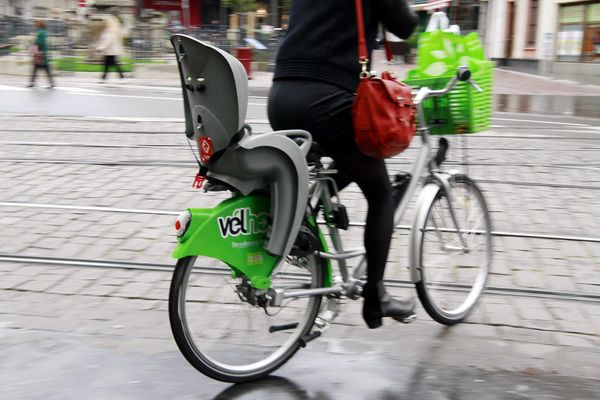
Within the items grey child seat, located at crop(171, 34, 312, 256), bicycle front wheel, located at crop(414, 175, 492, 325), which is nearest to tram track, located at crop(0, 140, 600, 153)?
bicycle front wheel, located at crop(414, 175, 492, 325)

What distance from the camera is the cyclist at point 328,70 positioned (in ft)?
9.80

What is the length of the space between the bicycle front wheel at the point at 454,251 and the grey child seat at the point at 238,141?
0.91 m

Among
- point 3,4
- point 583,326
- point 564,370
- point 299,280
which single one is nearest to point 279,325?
point 299,280

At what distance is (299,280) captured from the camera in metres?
3.32

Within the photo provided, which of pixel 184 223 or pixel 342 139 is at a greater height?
pixel 342 139

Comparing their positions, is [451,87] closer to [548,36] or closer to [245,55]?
[245,55]

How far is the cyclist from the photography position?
299 cm

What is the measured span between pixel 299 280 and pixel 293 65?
99cm

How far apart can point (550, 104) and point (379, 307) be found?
15907 millimetres

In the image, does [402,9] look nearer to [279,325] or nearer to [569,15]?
[279,325]

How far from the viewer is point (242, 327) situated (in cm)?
339

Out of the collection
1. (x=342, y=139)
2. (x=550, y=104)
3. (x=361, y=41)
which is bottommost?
(x=550, y=104)

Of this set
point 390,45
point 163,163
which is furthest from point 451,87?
point 163,163

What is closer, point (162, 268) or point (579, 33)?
point (162, 268)
